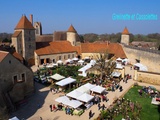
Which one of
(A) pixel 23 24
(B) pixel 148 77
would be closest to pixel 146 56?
(B) pixel 148 77

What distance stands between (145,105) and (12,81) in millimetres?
16187

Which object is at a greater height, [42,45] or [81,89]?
[42,45]

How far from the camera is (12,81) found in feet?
70.1

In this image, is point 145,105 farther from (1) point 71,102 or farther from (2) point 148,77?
(1) point 71,102

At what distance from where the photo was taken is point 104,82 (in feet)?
92.6

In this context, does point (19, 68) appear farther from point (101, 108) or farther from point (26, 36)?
point (26, 36)

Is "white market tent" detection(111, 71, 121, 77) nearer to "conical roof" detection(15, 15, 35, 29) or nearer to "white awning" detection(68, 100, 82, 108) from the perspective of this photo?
"white awning" detection(68, 100, 82, 108)

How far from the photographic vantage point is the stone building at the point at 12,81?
1969 centimetres

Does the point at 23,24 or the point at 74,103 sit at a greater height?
the point at 23,24

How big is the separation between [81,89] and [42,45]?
24.4m

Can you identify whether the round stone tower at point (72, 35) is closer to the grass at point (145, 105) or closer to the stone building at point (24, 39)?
the stone building at point (24, 39)

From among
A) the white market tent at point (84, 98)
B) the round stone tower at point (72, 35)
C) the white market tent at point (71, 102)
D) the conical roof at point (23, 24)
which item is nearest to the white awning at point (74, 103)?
the white market tent at point (71, 102)

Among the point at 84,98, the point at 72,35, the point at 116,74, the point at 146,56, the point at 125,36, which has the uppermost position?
the point at 72,35

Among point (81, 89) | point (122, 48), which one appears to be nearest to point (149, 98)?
point (81, 89)
